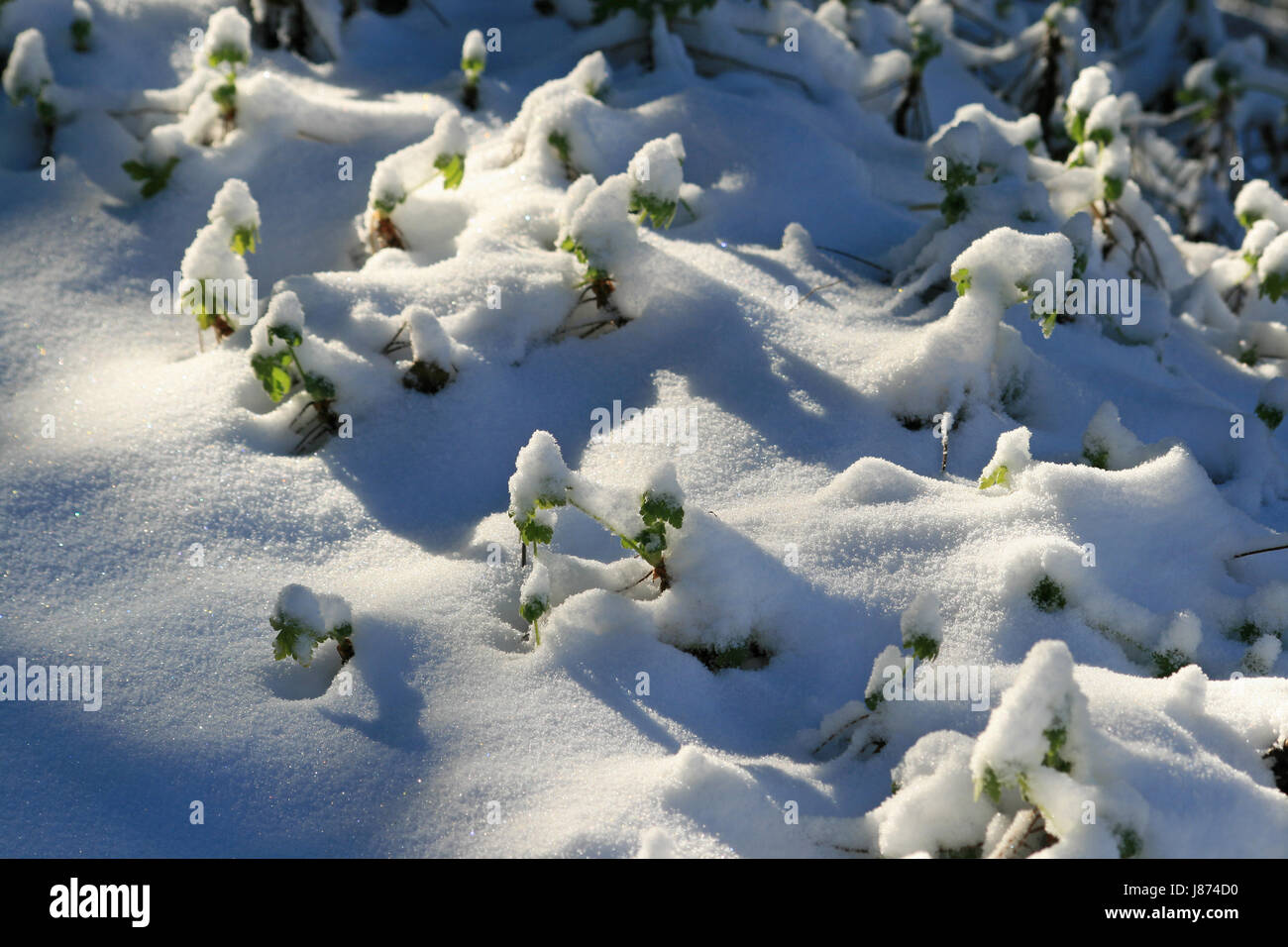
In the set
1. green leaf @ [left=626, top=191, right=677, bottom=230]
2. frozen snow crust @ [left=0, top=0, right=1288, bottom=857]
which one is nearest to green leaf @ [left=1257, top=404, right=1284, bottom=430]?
frozen snow crust @ [left=0, top=0, right=1288, bottom=857]

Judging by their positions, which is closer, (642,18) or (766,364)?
(766,364)

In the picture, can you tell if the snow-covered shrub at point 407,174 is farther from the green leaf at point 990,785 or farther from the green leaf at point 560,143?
the green leaf at point 990,785

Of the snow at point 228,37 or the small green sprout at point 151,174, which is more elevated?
the snow at point 228,37

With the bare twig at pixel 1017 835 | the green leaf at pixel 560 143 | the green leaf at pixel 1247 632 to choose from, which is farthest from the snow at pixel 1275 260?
the bare twig at pixel 1017 835

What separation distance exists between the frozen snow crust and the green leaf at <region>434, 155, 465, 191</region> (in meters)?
0.01

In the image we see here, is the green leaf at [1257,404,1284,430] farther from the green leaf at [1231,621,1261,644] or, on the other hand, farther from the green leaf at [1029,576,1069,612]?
the green leaf at [1029,576,1069,612]

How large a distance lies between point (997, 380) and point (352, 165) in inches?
77.4

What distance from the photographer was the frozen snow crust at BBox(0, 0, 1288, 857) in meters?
1.74

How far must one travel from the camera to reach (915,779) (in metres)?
1.70

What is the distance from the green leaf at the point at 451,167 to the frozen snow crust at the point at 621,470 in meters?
0.01

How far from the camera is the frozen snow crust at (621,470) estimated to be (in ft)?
5.69
